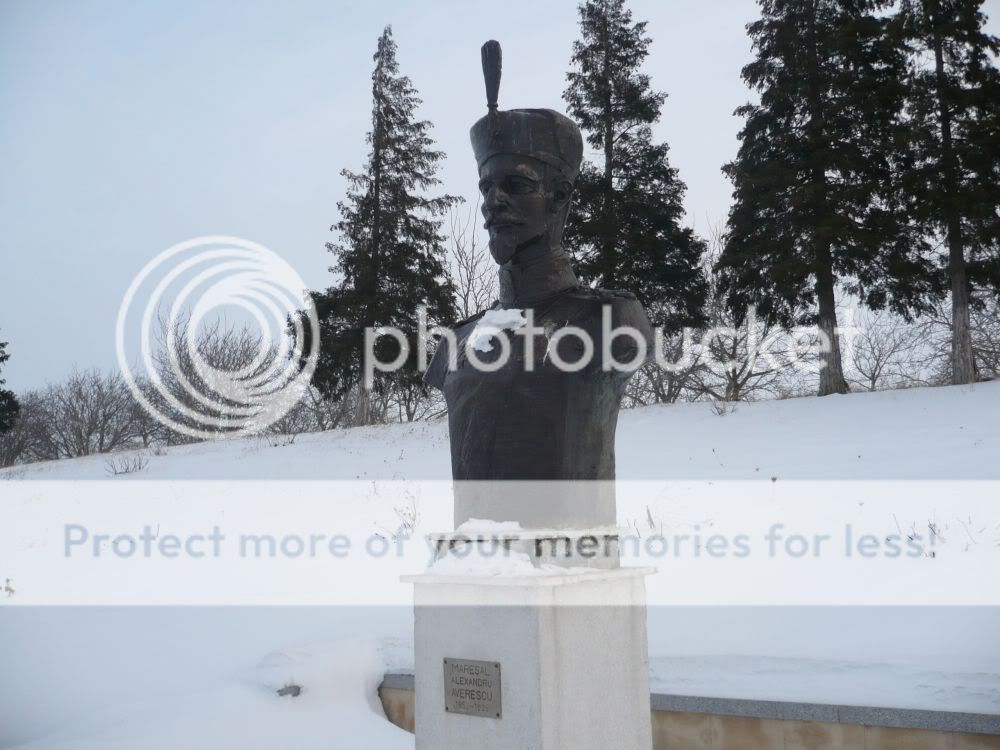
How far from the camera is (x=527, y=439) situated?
361cm

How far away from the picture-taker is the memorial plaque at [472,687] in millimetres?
3320

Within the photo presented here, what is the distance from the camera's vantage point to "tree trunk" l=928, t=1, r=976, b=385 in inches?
599

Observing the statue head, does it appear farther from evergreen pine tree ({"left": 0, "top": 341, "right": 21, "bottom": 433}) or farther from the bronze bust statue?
evergreen pine tree ({"left": 0, "top": 341, "right": 21, "bottom": 433})

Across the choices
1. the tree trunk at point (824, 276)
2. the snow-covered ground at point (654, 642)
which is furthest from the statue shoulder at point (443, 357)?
the tree trunk at point (824, 276)

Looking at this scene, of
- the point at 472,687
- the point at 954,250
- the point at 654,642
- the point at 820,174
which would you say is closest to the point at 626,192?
the point at 820,174

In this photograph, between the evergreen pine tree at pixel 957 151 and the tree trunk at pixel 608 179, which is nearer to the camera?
the evergreen pine tree at pixel 957 151

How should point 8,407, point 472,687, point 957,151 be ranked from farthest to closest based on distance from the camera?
point 8,407, point 957,151, point 472,687

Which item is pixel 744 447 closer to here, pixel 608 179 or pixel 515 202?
pixel 608 179

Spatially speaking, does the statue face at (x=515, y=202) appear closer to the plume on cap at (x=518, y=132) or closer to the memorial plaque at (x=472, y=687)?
the plume on cap at (x=518, y=132)

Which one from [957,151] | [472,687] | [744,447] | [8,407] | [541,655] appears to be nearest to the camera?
[541,655]

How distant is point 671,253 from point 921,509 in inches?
428

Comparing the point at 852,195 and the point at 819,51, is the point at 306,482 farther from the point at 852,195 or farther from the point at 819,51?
the point at 819,51

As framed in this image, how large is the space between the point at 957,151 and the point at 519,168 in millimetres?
14956

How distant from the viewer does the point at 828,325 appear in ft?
52.5
